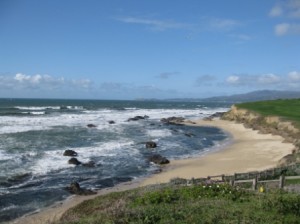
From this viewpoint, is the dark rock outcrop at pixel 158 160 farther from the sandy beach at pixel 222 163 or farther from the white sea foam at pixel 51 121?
the white sea foam at pixel 51 121

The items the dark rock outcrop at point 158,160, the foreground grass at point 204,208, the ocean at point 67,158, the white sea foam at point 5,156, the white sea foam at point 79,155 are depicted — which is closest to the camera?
the foreground grass at point 204,208

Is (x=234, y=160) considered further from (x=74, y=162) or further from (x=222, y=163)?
(x=74, y=162)

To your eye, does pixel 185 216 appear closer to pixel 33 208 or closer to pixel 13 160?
pixel 33 208

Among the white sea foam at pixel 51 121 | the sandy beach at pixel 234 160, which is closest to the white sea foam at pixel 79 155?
the sandy beach at pixel 234 160

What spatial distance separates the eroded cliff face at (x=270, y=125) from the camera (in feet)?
160

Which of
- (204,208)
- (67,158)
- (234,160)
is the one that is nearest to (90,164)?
(67,158)

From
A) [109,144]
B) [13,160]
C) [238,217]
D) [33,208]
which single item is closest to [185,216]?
[238,217]

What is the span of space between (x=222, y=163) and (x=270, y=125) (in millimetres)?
29273

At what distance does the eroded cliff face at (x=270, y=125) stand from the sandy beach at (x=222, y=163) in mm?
1452

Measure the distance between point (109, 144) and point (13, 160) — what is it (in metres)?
13.7

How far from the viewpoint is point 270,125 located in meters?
63.1

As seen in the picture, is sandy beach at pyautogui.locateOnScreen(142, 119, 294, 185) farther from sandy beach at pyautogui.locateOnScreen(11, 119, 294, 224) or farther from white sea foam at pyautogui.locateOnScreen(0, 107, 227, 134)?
white sea foam at pyautogui.locateOnScreen(0, 107, 227, 134)

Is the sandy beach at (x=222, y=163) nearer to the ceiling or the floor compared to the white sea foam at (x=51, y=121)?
nearer to the floor

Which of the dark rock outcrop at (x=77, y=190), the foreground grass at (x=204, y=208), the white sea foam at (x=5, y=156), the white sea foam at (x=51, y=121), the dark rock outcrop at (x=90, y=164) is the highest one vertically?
the foreground grass at (x=204, y=208)
